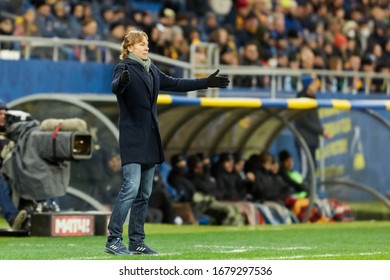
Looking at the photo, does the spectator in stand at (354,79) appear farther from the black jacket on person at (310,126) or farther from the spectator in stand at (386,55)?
the black jacket on person at (310,126)

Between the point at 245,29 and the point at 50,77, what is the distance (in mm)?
6469

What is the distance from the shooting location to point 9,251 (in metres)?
14.4

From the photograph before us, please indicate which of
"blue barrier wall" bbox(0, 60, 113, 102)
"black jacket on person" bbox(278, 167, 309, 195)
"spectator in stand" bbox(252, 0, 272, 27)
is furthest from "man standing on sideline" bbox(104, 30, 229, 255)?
"spectator in stand" bbox(252, 0, 272, 27)

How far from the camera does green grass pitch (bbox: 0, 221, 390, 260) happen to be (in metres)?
13.5

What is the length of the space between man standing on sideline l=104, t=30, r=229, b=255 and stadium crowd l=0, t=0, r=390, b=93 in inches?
362

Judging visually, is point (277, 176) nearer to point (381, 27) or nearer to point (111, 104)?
point (111, 104)

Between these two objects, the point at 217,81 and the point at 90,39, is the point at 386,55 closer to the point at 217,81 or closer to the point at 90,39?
the point at 90,39

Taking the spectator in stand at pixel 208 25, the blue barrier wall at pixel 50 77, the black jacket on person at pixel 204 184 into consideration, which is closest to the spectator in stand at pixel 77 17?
the blue barrier wall at pixel 50 77

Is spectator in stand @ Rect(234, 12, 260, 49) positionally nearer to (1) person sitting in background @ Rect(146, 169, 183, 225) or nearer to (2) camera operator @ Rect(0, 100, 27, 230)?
(1) person sitting in background @ Rect(146, 169, 183, 225)

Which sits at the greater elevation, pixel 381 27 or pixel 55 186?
pixel 381 27

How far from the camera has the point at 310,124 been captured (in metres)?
22.4

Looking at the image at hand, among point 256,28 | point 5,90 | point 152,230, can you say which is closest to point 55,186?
point 152,230

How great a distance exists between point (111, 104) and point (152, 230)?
1.92 m

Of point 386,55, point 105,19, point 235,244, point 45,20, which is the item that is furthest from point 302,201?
point 386,55
